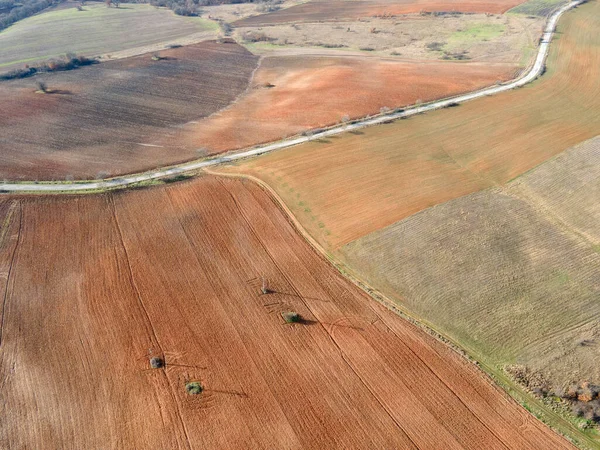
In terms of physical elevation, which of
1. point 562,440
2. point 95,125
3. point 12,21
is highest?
point 12,21

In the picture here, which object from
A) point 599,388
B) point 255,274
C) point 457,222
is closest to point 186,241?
point 255,274

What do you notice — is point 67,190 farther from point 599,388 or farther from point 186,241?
point 599,388

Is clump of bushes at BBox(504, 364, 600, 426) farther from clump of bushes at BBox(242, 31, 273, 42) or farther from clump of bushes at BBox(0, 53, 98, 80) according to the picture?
clump of bushes at BBox(242, 31, 273, 42)

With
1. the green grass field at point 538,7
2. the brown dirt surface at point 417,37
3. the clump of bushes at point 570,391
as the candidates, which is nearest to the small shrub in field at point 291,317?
the clump of bushes at point 570,391

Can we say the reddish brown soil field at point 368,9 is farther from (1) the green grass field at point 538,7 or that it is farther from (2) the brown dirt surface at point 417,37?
(2) the brown dirt surface at point 417,37

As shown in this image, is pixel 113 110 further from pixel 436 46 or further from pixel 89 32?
pixel 436 46

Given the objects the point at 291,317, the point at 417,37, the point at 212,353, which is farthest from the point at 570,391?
the point at 417,37
